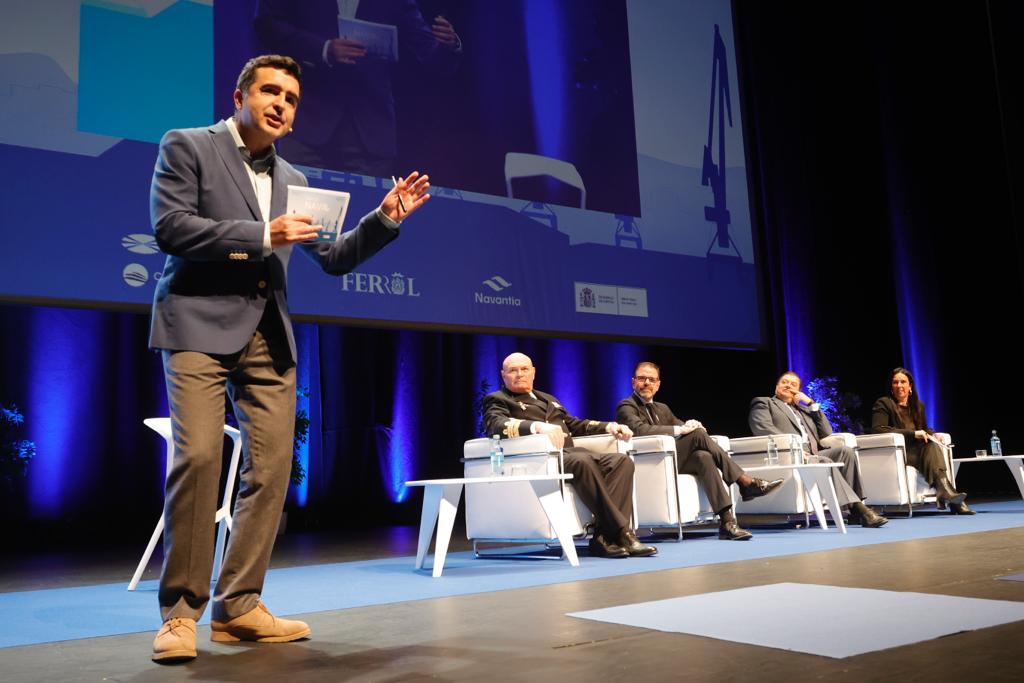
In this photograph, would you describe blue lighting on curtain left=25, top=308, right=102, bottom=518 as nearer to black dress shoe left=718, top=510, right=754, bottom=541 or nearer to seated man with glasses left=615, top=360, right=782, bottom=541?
seated man with glasses left=615, top=360, right=782, bottom=541

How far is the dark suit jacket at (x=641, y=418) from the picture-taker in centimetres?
473

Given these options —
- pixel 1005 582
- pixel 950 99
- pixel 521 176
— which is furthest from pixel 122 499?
pixel 950 99

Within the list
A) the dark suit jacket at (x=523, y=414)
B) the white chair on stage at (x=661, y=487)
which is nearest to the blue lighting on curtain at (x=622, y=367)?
the white chair on stage at (x=661, y=487)

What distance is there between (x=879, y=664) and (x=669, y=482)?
3108mm

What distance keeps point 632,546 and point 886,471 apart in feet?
7.93

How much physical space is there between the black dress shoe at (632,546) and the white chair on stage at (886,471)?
2.33m

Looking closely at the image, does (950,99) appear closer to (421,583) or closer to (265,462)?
(421,583)

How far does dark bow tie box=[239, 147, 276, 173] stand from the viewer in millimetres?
2027

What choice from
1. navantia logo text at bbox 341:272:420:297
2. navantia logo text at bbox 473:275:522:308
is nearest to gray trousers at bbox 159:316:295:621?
navantia logo text at bbox 341:272:420:297

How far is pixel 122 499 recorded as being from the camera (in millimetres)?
6199

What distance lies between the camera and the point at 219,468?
190cm

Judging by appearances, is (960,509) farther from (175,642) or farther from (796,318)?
(175,642)

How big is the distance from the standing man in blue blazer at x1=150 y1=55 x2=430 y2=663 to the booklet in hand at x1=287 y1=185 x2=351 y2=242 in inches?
1.4

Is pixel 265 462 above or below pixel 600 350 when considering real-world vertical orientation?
below
